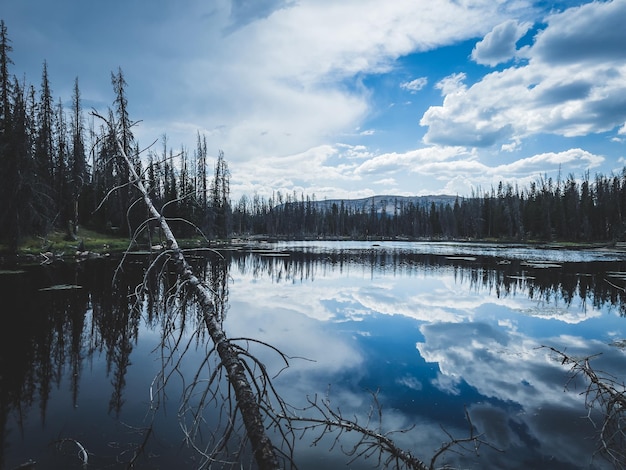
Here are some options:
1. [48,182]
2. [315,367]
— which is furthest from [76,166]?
[315,367]

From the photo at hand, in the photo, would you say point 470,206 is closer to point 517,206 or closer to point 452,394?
point 517,206

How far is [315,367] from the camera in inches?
414

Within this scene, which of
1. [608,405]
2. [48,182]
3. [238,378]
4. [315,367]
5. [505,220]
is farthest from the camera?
[505,220]

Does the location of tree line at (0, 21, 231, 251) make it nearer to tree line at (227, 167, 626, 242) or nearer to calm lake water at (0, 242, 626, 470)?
calm lake water at (0, 242, 626, 470)

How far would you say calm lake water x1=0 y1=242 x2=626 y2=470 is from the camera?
6312 mm

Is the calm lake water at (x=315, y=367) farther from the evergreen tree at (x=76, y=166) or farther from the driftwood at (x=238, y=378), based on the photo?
the evergreen tree at (x=76, y=166)

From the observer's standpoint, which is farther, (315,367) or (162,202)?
(162,202)

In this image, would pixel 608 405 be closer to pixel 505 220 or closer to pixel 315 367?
pixel 315 367

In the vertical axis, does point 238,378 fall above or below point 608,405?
above

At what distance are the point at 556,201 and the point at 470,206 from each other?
34.3 metres

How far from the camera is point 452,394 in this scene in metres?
8.90

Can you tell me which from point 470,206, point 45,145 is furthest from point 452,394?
point 470,206

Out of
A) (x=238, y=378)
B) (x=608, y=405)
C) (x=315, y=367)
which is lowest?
(x=315, y=367)

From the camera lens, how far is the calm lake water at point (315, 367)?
20.7 ft
